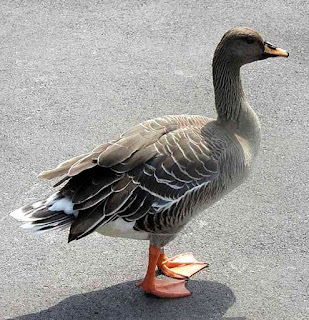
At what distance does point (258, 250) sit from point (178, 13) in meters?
3.47

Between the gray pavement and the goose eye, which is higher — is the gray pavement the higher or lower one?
the lower one

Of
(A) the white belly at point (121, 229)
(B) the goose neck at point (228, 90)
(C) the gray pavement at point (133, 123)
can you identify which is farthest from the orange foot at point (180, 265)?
(B) the goose neck at point (228, 90)

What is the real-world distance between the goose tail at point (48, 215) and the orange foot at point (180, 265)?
83cm

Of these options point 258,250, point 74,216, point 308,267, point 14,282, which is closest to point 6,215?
point 14,282

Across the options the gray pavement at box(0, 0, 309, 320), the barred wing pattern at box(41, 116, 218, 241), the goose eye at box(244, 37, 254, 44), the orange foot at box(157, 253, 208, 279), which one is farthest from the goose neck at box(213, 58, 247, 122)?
the orange foot at box(157, 253, 208, 279)

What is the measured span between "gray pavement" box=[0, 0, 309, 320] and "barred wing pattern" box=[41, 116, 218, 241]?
0.58m

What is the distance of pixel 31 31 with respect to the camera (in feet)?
23.7

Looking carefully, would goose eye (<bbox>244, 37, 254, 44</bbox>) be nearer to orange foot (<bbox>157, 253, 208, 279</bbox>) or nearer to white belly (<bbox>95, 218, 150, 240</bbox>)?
white belly (<bbox>95, 218, 150, 240</bbox>)

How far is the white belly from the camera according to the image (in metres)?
4.29

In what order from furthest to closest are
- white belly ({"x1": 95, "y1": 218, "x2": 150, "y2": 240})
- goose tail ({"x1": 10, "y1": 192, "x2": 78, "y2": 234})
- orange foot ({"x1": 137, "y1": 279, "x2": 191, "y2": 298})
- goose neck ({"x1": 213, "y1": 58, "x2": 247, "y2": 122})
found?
goose neck ({"x1": 213, "y1": 58, "x2": 247, "y2": 122})
orange foot ({"x1": 137, "y1": 279, "x2": 191, "y2": 298})
white belly ({"x1": 95, "y1": 218, "x2": 150, "y2": 240})
goose tail ({"x1": 10, "y1": 192, "x2": 78, "y2": 234})

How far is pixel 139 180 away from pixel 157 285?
0.78 m

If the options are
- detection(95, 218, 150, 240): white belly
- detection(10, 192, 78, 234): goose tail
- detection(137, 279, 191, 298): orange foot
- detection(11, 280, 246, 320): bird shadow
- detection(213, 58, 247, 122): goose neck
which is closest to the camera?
detection(10, 192, 78, 234): goose tail

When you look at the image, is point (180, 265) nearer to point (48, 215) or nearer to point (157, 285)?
point (157, 285)

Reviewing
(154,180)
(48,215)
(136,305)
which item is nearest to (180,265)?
(136,305)
